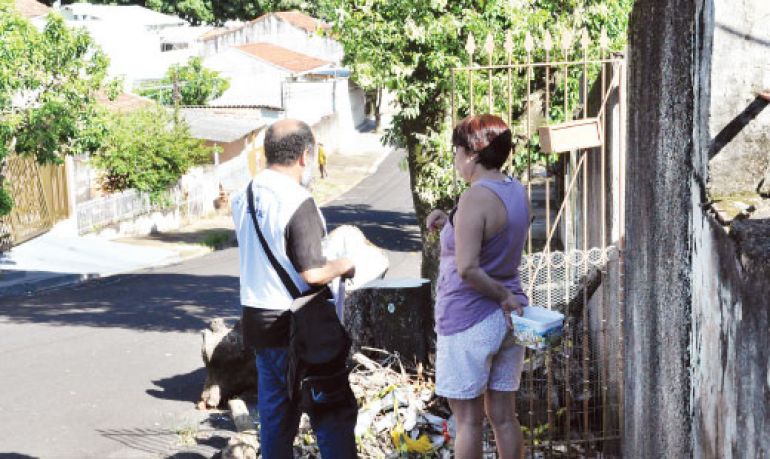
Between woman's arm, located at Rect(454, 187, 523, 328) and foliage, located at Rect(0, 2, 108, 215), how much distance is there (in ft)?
53.0

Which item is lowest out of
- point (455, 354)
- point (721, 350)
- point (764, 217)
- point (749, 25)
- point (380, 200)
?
point (380, 200)

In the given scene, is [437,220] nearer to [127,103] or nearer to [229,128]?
[229,128]

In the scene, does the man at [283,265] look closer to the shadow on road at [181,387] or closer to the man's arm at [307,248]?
the man's arm at [307,248]

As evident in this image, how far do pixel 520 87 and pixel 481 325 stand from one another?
907 cm

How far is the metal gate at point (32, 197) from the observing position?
23.9m

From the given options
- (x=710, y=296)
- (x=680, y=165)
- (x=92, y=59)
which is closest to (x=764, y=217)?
(x=710, y=296)

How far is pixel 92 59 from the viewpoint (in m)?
21.4

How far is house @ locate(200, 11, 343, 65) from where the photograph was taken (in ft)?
175

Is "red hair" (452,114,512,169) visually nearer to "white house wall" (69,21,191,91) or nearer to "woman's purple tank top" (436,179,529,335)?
"woman's purple tank top" (436,179,529,335)

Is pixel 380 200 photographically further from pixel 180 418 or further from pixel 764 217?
pixel 764 217

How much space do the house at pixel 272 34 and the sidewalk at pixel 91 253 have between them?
22.4 meters

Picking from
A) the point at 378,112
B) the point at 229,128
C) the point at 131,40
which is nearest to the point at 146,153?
the point at 229,128

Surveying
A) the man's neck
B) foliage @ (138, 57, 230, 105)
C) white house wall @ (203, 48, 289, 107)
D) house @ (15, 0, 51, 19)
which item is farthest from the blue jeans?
white house wall @ (203, 48, 289, 107)

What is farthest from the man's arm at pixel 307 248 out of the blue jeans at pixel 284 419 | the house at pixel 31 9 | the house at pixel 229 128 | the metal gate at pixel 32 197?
the house at pixel 31 9
